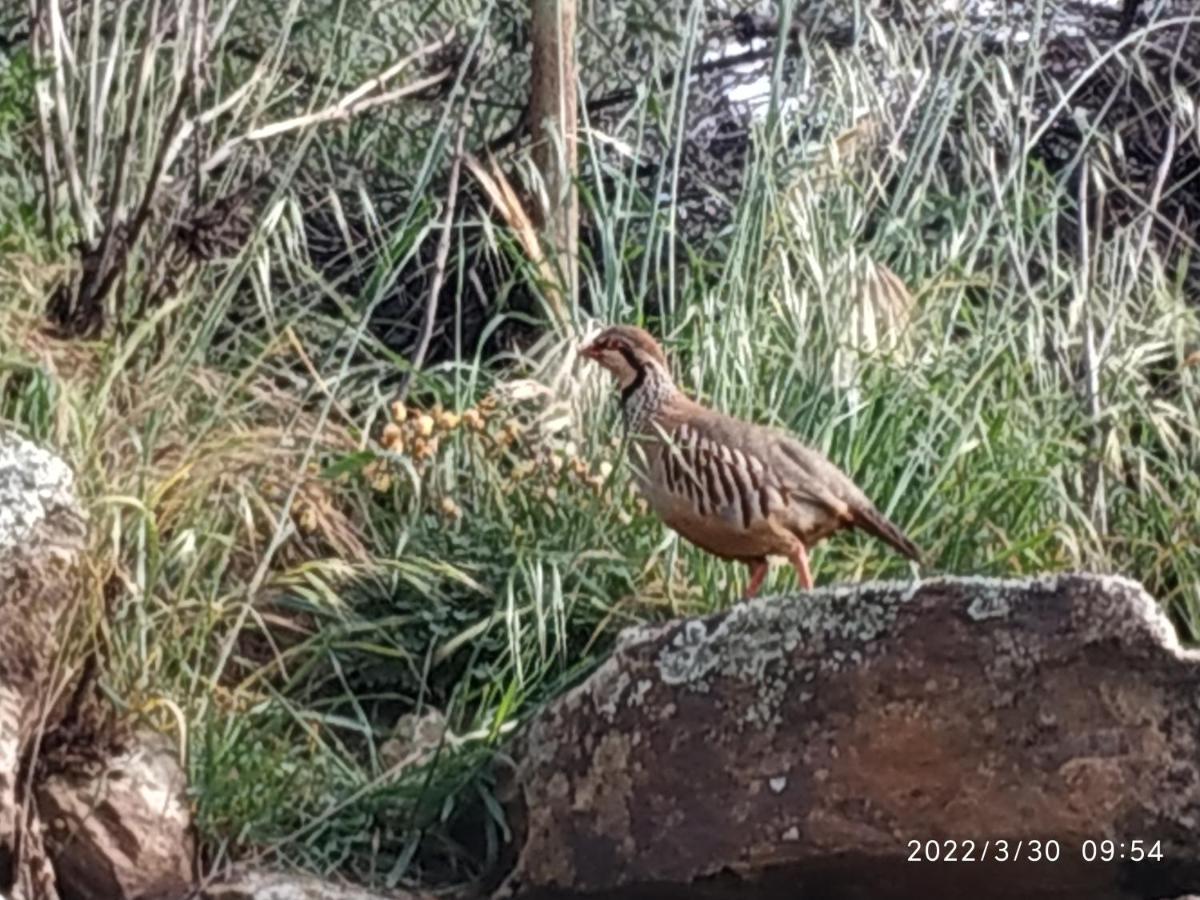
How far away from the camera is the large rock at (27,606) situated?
3840 mm

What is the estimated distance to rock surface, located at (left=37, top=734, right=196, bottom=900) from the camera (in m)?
4.01

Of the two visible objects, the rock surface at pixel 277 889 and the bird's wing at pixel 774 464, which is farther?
the bird's wing at pixel 774 464

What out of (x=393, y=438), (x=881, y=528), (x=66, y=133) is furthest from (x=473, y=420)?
(x=66, y=133)

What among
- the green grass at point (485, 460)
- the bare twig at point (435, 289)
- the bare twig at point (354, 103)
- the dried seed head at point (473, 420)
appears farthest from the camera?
the bare twig at point (354, 103)

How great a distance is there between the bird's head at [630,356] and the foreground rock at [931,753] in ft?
3.17

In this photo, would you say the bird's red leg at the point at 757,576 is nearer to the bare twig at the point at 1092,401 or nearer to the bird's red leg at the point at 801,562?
the bird's red leg at the point at 801,562

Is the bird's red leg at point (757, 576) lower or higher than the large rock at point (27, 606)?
lower

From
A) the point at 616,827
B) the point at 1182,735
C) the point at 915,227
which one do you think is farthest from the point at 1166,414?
the point at 616,827

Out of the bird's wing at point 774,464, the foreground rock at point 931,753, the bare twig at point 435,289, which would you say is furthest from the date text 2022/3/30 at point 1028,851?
the bare twig at point 435,289

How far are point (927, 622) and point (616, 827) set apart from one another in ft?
2.26

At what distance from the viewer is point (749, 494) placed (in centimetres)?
443

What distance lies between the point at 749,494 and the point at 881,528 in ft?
0.95

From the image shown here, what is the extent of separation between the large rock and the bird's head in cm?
139

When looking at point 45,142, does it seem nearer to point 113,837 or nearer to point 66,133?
point 66,133
